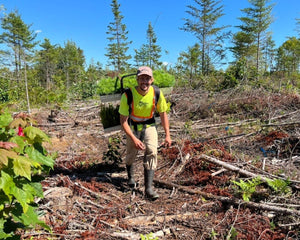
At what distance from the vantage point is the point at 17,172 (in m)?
1.47

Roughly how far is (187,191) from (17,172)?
8.83 ft

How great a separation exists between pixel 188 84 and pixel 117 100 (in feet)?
22.5

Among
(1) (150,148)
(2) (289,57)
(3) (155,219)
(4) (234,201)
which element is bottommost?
(3) (155,219)

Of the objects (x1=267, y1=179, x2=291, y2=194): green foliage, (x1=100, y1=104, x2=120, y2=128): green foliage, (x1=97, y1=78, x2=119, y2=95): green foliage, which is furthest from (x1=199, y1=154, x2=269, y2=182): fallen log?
(x1=97, y1=78, x2=119, y2=95): green foliage

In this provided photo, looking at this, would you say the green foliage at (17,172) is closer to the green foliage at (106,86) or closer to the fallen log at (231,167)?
the fallen log at (231,167)

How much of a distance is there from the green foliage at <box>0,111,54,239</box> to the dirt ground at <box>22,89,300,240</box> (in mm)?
835

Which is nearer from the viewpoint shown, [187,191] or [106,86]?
[187,191]

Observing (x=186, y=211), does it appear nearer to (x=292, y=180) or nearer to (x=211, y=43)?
(x=292, y=180)

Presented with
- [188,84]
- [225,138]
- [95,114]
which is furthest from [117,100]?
[188,84]

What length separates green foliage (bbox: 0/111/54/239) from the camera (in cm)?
149

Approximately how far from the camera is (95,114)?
30.5 feet

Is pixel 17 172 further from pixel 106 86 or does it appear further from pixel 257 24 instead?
pixel 257 24

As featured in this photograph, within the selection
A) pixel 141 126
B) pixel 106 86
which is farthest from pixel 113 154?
pixel 106 86

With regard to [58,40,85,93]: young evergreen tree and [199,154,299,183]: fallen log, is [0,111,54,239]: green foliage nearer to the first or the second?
[199,154,299,183]: fallen log
